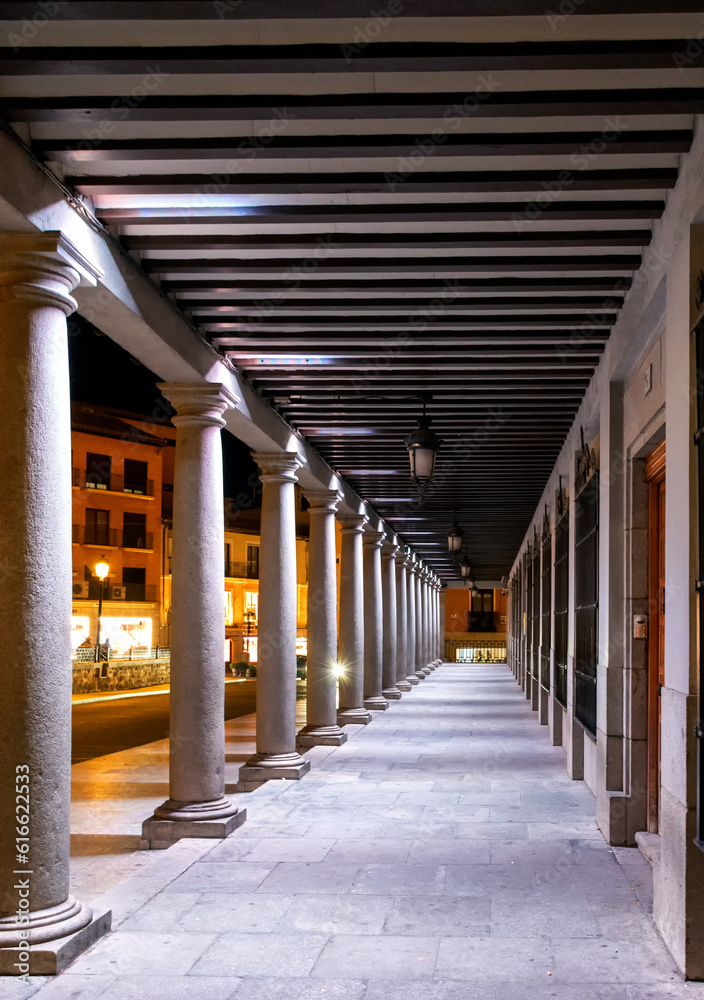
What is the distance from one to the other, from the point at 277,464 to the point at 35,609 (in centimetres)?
645

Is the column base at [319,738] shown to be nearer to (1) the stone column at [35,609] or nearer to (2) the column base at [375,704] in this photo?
(2) the column base at [375,704]

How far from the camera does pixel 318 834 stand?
8117 mm

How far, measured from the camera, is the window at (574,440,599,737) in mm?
9555

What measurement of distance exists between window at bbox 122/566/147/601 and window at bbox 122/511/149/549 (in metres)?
1.35

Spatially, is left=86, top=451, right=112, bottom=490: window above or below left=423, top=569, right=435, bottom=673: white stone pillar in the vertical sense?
above

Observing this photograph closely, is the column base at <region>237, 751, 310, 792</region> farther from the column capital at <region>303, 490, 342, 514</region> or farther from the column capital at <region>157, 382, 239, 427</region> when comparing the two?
the column capital at <region>303, 490, 342, 514</region>

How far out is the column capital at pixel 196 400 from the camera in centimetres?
839

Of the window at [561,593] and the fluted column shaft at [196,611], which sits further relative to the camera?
the window at [561,593]

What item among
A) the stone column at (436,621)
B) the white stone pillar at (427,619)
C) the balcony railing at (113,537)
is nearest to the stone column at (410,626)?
the white stone pillar at (427,619)

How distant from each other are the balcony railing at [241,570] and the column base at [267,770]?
53.7m

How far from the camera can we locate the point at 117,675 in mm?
34125

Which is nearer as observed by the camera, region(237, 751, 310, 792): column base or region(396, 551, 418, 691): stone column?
region(237, 751, 310, 792): column base

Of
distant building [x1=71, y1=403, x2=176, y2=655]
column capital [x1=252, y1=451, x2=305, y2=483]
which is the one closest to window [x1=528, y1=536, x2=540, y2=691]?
column capital [x1=252, y1=451, x2=305, y2=483]

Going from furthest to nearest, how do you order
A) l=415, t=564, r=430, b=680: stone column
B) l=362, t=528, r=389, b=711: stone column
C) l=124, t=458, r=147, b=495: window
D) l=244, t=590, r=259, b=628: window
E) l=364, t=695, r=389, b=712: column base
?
l=244, t=590, r=259, b=628: window → l=124, t=458, r=147, b=495: window → l=415, t=564, r=430, b=680: stone column → l=362, t=528, r=389, b=711: stone column → l=364, t=695, r=389, b=712: column base
